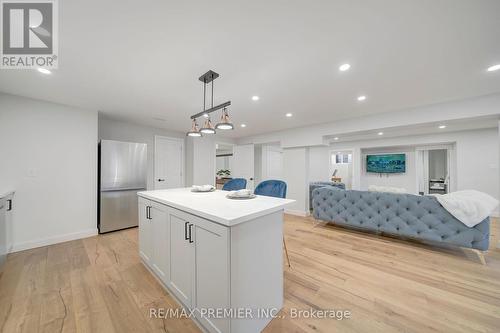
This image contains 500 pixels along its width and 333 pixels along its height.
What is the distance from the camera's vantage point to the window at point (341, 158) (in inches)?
308

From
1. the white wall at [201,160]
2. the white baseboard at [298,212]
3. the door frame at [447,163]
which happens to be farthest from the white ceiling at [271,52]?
the door frame at [447,163]

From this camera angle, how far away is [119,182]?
351 cm

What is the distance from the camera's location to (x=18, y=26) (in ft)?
4.69

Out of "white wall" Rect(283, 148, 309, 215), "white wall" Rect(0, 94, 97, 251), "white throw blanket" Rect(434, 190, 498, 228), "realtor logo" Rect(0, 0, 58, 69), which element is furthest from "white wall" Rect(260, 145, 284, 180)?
"realtor logo" Rect(0, 0, 58, 69)

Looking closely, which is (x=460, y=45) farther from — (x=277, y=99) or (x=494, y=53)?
(x=277, y=99)

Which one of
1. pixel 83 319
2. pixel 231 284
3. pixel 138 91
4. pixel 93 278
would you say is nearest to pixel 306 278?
pixel 231 284

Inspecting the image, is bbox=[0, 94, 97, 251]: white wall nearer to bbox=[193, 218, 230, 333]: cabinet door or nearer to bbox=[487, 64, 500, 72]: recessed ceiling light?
bbox=[193, 218, 230, 333]: cabinet door

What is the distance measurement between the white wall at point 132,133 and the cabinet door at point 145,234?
105 inches

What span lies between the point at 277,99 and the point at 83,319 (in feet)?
10.9

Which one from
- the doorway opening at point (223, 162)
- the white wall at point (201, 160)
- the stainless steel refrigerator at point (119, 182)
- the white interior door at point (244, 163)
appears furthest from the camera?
the doorway opening at point (223, 162)

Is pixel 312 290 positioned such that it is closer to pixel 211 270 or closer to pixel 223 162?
pixel 211 270

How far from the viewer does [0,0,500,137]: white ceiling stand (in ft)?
4.18

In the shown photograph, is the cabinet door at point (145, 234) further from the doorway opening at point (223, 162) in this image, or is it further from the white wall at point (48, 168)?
the doorway opening at point (223, 162)

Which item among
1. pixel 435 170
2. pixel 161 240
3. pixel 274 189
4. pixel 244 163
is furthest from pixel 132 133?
pixel 435 170
